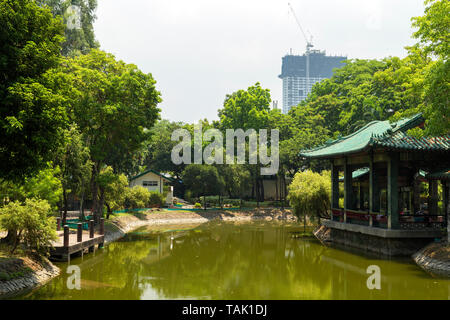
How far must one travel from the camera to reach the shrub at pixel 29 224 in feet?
46.4

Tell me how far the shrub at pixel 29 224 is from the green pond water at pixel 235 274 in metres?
1.58

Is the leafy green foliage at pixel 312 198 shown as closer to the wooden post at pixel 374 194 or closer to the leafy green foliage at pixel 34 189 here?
the wooden post at pixel 374 194

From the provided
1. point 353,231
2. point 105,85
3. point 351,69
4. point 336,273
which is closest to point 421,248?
point 353,231

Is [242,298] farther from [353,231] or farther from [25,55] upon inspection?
[353,231]

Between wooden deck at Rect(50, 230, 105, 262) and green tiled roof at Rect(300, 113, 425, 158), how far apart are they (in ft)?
45.4

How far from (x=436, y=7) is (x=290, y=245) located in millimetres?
14874

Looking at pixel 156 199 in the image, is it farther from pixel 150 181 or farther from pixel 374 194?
pixel 374 194

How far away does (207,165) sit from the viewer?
1784 inches

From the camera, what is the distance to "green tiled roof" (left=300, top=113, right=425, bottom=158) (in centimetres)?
1850

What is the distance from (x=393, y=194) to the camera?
19.1 meters

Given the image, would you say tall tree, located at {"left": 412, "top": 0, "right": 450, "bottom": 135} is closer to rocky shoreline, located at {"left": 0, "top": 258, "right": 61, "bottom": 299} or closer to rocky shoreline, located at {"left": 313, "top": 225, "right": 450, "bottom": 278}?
rocky shoreline, located at {"left": 313, "top": 225, "right": 450, "bottom": 278}

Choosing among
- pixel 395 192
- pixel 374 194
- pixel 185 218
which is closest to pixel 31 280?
pixel 395 192

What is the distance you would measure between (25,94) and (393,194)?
16104 mm

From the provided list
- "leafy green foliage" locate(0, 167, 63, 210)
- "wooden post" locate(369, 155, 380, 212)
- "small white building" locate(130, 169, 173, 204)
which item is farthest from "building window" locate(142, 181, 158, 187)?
"wooden post" locate(369, 155, 380, 212)
